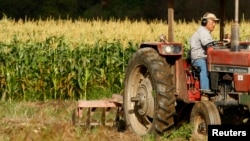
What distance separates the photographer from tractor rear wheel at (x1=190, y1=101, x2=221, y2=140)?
26.0ft

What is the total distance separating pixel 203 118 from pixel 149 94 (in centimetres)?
114

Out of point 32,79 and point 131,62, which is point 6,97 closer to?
point 32,79

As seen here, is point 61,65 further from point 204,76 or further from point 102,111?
point 204,76

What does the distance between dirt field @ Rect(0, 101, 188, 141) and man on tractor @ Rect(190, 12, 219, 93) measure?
0.96m

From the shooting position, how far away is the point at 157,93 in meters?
8.66

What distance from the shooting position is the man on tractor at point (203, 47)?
8.52 metres

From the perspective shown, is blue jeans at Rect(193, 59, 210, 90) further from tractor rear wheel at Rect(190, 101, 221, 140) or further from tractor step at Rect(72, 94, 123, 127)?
tractor step at Rect(72, 94, 123, 127)

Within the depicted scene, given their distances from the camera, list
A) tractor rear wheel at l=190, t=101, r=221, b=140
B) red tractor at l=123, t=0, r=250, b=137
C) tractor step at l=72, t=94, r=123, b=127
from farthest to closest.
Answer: tractor step at l=72, t=94, r=123, b=127 < red tractor at l=123, t=0, r=250, b=137 < tractor rear wheel at l=190, t=101, r=221, b=140

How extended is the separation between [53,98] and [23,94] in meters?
0.60

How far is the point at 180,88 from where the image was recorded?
877 centimetres

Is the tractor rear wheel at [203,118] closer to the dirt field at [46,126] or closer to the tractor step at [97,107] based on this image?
the dirt field at [46,126]
